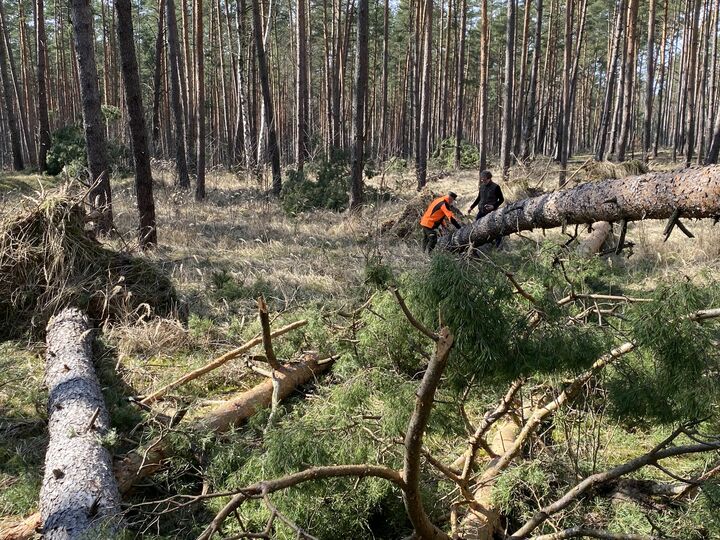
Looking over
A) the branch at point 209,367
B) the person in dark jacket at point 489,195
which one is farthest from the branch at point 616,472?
the person in dark jacket at point 489,195

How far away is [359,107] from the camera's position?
11.9m

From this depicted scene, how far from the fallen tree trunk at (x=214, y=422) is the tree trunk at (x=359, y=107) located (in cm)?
735

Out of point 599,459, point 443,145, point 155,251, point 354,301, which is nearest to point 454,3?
point 443,145

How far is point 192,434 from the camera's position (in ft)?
12.1

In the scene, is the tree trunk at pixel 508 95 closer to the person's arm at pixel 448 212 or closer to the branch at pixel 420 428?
the person's arm at pixel 448 212

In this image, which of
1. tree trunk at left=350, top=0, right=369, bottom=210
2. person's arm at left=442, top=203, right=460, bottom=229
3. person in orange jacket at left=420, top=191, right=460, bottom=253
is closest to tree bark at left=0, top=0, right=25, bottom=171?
tree trunk at left=350, top=0, right=369, bottom=210

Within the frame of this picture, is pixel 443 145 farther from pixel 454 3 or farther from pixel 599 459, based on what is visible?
pixel 599 459

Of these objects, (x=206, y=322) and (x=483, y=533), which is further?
(x=206, y=322)

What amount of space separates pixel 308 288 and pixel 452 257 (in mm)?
4634

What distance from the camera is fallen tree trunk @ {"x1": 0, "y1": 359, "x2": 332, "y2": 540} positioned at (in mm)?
3045

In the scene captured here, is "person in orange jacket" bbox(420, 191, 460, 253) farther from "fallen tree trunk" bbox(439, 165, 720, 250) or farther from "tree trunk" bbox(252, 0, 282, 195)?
"tree trunk" bbox(252, 0, 282, 195)

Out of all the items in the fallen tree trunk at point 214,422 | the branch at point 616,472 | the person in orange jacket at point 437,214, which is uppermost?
the person in orange jacket at point 437,214

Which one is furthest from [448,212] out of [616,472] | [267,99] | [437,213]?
[267,99]

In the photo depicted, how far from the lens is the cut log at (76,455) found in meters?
2.86
